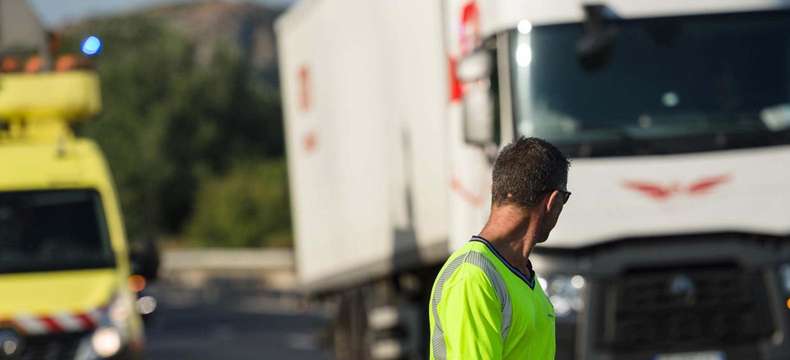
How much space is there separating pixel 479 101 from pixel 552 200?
24.8ft

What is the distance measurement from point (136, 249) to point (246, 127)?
254 ft

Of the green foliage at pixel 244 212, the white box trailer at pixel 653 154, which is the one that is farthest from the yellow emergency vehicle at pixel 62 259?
the green foliage at pixel 244 212

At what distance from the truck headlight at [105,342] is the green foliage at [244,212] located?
5332cm

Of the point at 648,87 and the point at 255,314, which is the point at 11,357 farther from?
the point at 255,314

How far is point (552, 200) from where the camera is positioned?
5.00 metres

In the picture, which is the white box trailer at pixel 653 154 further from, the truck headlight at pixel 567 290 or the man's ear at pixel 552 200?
the man's ear at pixel 552 200

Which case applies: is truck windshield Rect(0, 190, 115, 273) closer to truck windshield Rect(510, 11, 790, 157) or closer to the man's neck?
truck windshield Rect(510, 11, 790, 157)

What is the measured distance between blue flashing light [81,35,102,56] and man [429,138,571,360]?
8.75 m

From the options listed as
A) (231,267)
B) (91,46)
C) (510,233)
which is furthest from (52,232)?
(231,267)

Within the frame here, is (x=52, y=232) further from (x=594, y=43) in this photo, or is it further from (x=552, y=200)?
(x=552, y=200)

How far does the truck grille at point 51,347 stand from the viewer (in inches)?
558

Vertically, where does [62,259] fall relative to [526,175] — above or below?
below

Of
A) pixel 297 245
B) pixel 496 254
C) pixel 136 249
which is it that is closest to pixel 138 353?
pixel 136 249

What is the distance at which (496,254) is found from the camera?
16.4 ft
